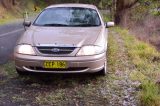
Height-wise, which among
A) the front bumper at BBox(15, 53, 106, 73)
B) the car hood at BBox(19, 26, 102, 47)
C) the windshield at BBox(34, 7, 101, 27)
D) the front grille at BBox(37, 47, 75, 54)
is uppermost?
the windshield at BBox(34, 7, 101, 27)

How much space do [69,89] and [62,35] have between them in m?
1.12

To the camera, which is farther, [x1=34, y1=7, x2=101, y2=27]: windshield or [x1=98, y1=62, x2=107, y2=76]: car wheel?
[x1=34, y1=7, x2=101, y2=27]: windshield

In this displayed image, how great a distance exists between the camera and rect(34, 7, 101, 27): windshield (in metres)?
8.13

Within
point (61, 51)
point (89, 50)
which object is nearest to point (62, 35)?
point (61, 51)

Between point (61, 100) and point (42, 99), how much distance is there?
333 millimetres

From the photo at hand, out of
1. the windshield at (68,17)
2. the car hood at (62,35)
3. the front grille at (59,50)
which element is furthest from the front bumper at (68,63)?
the windshield at (68,17)

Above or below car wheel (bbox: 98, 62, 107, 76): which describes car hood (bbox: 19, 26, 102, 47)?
above

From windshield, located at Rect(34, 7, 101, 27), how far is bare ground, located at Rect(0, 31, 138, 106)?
1222 mm

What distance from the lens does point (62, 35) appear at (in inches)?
281

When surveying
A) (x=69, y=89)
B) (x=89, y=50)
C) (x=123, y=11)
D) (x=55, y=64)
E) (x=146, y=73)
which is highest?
(x=89, y=50)

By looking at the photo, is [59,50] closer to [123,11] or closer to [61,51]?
[61,51]

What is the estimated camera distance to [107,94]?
6.50m

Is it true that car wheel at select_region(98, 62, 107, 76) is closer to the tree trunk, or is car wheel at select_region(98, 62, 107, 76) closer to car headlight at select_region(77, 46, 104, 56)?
car headlight at select_region(77, 46, 104, 56)

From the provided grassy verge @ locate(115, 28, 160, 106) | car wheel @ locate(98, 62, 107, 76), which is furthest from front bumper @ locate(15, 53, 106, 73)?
grassy verge @ locate(115, 28, 160, 106)
